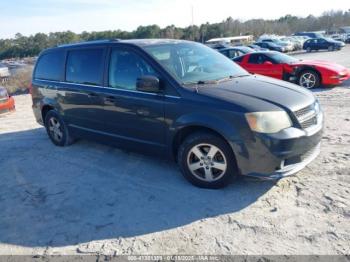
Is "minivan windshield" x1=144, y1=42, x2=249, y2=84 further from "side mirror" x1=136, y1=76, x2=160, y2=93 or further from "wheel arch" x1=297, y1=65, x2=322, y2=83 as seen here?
"wheel arch" x1=297, y1=65, x2=322, y2=83

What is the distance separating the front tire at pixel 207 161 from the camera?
3828 millimetres

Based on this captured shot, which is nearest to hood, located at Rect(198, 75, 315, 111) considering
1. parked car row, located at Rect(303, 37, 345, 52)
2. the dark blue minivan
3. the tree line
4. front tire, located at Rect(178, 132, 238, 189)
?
the dark blue minivan

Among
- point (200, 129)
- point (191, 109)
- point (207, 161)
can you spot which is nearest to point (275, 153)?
point (207, 161)

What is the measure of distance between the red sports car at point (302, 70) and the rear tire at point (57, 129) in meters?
6.13

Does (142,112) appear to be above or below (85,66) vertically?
below

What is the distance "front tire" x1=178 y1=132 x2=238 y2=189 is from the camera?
12.6 ft

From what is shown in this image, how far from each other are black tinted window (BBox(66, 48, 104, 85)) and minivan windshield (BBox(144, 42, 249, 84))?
0.91 metres

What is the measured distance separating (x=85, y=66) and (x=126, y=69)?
1000mm

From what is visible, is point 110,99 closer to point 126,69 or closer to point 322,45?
point 126,69

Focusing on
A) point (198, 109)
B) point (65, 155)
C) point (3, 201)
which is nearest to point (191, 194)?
point (198, 109)

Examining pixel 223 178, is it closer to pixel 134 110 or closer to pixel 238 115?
pixel 238 115

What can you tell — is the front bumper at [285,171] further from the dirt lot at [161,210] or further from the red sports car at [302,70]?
the red sports car at [302,70]

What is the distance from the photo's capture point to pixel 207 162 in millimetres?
3979

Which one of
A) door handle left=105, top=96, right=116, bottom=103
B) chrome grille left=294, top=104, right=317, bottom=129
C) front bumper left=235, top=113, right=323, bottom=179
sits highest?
door handle left=105, top=96, right=116, bottom=103
